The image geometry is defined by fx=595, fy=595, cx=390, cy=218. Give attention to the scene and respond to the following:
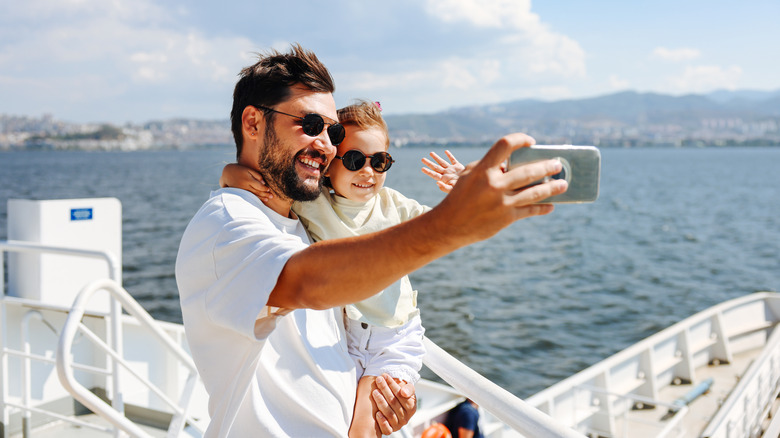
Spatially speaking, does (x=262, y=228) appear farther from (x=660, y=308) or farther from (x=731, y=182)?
(x=731, y=182)

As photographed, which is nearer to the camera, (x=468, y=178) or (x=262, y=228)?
(x=468, y=178)

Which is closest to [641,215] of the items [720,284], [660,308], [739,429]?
[720,284]

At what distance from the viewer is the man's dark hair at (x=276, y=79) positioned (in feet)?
5.50

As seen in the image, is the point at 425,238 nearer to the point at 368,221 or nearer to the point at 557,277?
the point at 368,221

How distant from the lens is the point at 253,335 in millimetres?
1258

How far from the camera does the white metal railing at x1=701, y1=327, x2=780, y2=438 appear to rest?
5.45 meters

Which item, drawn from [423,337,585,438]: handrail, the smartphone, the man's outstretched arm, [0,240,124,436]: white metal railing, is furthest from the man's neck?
[0,240,124,436]: white metal railing

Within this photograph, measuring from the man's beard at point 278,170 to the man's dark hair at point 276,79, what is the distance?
0.23ft

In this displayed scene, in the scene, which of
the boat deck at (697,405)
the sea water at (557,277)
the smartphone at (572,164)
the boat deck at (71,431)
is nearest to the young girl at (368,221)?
the sea water at (557,277)

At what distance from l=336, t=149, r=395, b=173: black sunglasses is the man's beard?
338 millimetres

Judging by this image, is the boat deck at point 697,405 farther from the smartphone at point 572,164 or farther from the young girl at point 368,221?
the smartphone at point 572,164

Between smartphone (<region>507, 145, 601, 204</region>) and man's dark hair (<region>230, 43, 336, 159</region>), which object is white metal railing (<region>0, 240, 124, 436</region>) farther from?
smartphone (<region>507, 145, 601, 204</region>)

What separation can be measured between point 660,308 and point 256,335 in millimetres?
17825

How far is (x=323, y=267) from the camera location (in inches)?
44.0
